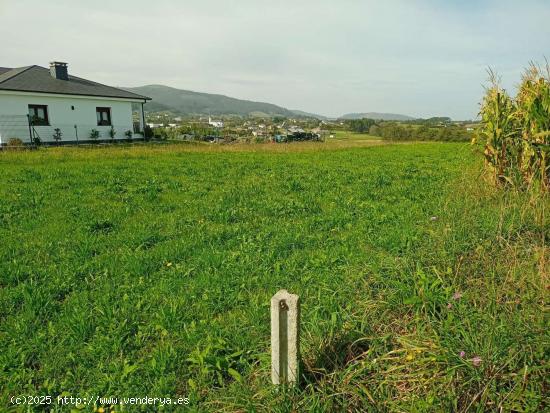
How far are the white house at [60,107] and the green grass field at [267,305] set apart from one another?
22.8 metres

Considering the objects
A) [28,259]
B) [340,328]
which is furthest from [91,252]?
[340,328]

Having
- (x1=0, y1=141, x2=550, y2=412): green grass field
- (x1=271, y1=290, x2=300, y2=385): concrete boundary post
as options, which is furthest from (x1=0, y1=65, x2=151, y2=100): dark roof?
(x1=271, y1=290, x2=300, y2=385): concrete boundary post

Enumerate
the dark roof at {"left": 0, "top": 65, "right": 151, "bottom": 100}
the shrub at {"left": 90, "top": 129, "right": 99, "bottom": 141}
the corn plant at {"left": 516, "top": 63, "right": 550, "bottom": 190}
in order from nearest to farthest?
the corn plant at {"left": 516, "top": 63, "right": 550, "bottom": 190} < the dark roof at {"left": 0, "top": 65, "right": 151, "bottom": 100} < the shrub at {"left": 90, "top": 129, "right": 99, "bottom": 141}

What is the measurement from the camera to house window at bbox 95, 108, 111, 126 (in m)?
30.7

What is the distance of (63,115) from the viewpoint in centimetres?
2812

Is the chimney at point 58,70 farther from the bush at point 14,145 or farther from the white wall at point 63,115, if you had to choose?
the bush at point 14,145

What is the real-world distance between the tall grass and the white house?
2718 centimetres

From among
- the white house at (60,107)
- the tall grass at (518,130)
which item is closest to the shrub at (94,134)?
the white house at (60,107)

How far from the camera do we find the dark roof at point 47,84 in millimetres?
26016

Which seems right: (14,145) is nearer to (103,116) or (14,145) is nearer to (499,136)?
(103,116)

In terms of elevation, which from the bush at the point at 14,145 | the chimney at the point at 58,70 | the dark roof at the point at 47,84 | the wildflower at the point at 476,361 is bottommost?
the wildflower at the point at 476,361

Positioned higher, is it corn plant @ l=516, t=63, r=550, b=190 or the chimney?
the chimney

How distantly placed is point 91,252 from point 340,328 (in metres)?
3.65

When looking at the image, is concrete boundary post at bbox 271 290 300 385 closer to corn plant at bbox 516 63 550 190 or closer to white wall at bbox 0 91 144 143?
corn plant at bbox 516 63 550 190
